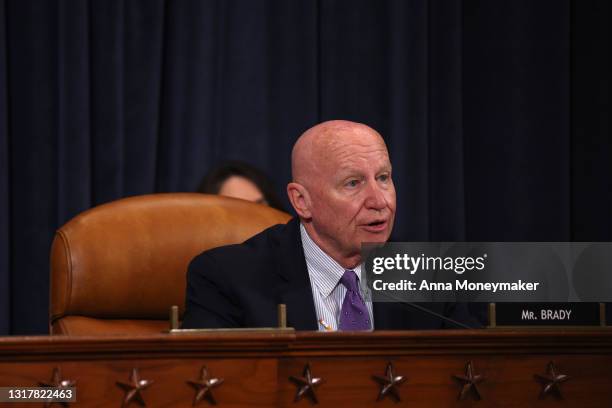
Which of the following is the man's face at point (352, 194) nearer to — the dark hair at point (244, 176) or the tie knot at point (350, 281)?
the tie knot at point (350, 281)

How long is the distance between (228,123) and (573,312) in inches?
70.5

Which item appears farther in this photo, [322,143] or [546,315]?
[322,143]

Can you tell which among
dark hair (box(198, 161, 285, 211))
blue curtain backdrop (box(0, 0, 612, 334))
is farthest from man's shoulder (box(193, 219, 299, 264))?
blue curtain backdrop (box(0, 0, 612, 334))

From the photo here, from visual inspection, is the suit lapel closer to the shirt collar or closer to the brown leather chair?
the shirt collar

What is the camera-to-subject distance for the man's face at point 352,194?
1.57 metres

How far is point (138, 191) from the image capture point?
8.82 ft

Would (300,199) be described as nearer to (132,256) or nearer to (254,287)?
(254,287)

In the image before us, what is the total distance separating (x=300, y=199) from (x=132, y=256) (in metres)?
0.37

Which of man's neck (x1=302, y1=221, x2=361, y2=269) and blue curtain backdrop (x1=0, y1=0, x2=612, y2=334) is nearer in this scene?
man's neck (x1=302, y1=221, x2=361, y2=269)

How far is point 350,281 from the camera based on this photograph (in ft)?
4.98

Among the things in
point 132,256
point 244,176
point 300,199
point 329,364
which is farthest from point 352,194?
point 244,176

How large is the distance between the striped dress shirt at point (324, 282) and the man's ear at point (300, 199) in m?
0.04

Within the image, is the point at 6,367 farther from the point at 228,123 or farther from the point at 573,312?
Answer: the point at 228,123

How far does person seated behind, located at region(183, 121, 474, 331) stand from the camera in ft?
5.10
